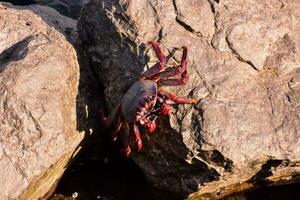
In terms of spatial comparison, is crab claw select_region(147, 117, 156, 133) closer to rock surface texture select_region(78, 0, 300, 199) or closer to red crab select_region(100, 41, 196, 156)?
red crab select_region(100, 41, 196, 156)

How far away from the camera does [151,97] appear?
651cm

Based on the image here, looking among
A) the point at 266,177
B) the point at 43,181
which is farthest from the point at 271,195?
the point at 43,181

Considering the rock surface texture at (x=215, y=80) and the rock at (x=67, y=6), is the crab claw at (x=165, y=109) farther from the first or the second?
the rock at (x=67, y=6)

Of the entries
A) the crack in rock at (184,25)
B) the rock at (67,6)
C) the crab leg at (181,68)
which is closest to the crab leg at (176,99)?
the crab leg at (181,68)

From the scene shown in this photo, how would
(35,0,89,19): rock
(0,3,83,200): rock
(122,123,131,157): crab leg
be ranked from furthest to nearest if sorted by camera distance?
(35,0,89,19): rock → (122,123,131,157): crab leg → (0,3,83,200): rock

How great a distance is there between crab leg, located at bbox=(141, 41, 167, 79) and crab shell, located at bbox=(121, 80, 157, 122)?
4.5 inches

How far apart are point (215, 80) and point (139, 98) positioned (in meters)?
0.97

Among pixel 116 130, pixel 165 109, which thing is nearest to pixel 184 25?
pixel 165 109

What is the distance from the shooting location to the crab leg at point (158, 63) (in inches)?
255

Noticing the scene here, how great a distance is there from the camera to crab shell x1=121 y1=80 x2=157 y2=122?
652cm

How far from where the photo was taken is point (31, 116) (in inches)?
243

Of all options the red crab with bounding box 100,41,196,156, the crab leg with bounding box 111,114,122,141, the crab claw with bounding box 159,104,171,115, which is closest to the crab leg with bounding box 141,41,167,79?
the red crab with bounding box 100,41,196,156

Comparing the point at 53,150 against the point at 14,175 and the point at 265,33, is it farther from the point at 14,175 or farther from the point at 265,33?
the point at 265,33

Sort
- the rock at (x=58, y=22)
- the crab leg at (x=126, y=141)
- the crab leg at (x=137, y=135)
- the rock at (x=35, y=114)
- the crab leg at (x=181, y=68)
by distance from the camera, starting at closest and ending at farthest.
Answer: the rock at (x=35, y=114), the crab leg at (x=181, y=68), the crab leg at (x=137, y=135), the crab leg at (x=126, y=141), the rock at (x=58, y=22)
